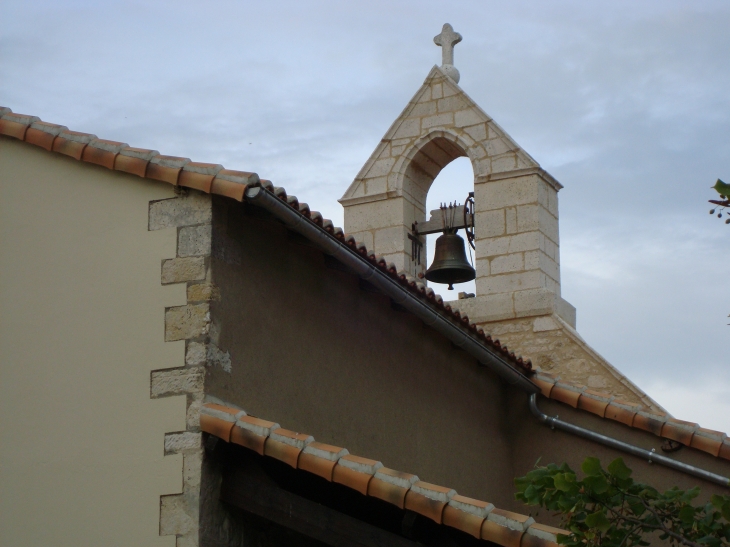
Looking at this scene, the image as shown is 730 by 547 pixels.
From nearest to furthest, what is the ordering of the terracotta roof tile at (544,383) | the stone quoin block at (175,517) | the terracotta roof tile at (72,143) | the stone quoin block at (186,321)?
the stone quoin block at (175,517), the stone quoin block at (186,321), the terracotta roof tile at (72,143), the terracotta roof tile at (544,383)

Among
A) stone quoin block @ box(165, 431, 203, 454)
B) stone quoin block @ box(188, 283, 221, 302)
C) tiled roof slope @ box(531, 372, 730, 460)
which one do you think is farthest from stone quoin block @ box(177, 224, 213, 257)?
tiled roof slope @ box(531, 372, 730, 460)

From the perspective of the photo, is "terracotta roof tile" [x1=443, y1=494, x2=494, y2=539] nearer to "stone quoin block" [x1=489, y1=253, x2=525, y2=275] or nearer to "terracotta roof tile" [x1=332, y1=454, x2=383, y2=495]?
"terracotta roof tile" [x1=332, y1=454, x2=383, y2=495]

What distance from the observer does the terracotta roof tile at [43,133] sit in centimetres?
675

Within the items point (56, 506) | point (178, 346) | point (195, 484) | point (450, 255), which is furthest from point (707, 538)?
point (450, 255)

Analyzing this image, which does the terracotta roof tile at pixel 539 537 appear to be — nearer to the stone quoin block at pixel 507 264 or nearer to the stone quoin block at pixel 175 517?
the stone quoin block at pixel 175 517

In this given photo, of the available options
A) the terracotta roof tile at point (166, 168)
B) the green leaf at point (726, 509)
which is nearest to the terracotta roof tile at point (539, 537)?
the green leaf at point (726, 509)

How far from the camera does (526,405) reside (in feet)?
31.4

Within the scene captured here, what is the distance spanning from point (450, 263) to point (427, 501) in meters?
4.98

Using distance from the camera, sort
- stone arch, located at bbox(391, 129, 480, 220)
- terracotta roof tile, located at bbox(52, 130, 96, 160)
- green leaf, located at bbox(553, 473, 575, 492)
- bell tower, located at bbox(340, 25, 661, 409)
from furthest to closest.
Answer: stone arch, located at bbox(391, 129, 480, 220), bell tower, located at bbox(340, 25, 661, 409), terracotta roof tile, located at bbox(52, 130, 96, 160), green leaf, located at bbox(553, 473, 575, 492)

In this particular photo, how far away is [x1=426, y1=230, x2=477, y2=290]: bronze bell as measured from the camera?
10.3m

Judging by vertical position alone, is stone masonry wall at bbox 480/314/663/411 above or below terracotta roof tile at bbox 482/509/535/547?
→ above

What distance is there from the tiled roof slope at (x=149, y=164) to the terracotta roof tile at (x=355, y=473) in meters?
1.51

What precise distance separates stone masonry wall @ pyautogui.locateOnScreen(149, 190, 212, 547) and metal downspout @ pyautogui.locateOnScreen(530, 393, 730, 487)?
4131mm

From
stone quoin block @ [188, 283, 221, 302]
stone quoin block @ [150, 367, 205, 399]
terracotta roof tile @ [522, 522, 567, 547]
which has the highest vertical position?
stone quoin block @ [188, 283, 221, 302]
